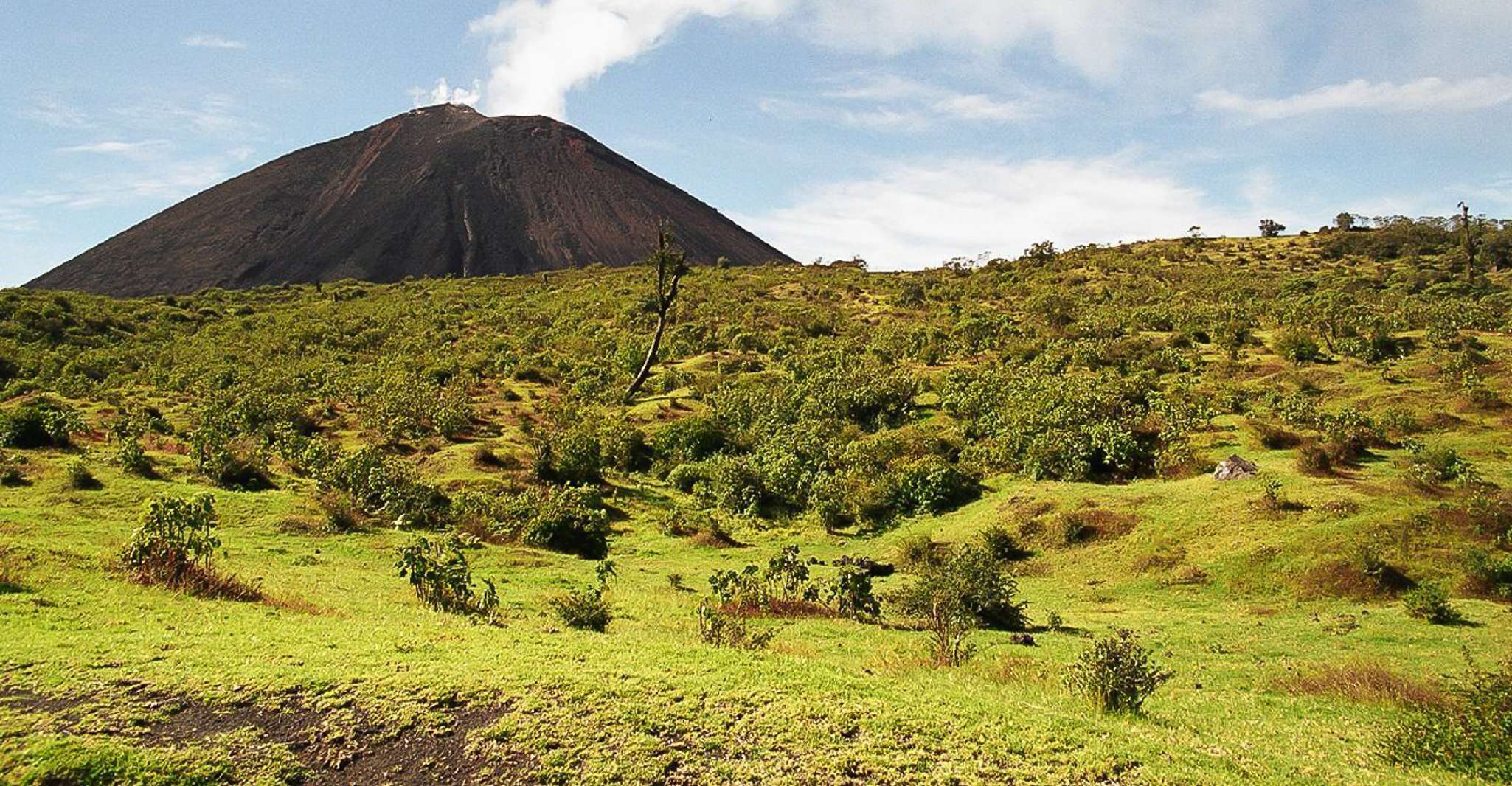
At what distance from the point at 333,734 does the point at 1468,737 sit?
39.0ft

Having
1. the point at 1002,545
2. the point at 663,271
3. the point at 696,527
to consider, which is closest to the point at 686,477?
the point at 696,527

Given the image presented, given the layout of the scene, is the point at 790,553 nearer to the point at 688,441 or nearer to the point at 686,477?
the point at 686,477

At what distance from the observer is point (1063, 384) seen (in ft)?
105

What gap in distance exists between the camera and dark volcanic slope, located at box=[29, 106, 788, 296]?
115 meters

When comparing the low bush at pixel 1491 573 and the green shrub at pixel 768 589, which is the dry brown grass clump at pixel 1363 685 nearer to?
the low bush at pixel 1491 573

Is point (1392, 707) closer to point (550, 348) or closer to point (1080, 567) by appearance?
point (1080, 567)

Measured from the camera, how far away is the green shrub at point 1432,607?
13812 mm

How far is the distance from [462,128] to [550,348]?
137 metres

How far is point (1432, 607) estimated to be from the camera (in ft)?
45.5

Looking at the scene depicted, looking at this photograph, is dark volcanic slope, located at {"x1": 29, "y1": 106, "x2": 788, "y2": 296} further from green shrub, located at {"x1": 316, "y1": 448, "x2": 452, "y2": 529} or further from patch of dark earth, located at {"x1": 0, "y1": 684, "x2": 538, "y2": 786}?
patch of dark earth, located at {"x1": 0, "y1": 684, "x2": 538, "y2": 786}

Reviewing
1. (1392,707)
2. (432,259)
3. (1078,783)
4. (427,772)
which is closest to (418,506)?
(427,772)

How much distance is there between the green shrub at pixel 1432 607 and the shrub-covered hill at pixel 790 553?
0.16 meters

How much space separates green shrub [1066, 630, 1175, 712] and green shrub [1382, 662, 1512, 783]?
2428mm

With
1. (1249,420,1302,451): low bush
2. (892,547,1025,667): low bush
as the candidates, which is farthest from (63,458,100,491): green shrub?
(1249,420,1302,451): low bush
